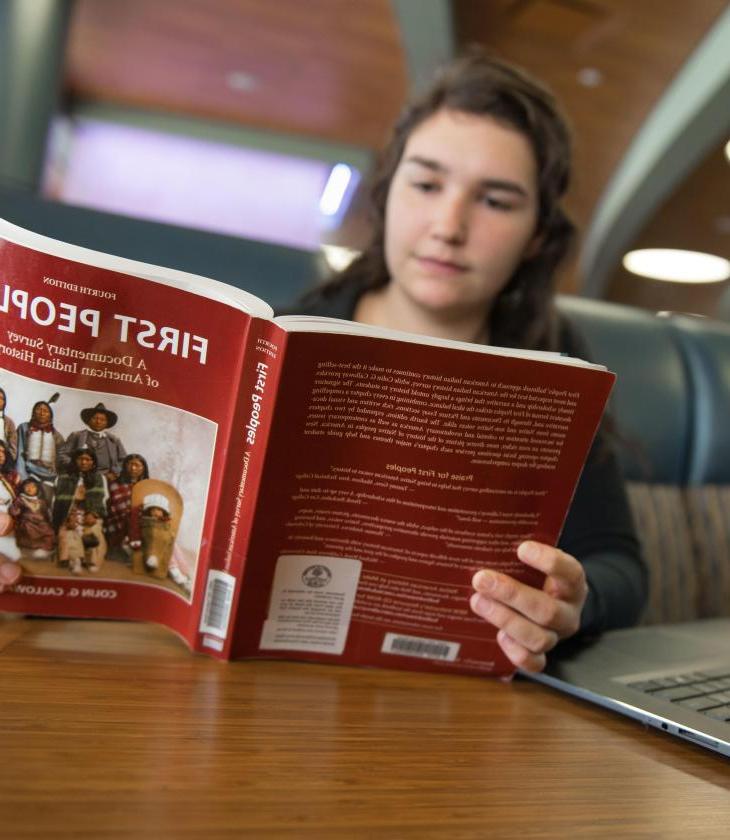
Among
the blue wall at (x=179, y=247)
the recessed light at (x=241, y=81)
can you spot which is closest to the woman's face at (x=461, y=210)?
the blue wall at (x=179, y=247)

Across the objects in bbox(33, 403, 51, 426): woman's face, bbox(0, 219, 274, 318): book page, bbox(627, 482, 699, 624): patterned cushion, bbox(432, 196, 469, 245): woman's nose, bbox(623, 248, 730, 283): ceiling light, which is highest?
bbox(623, 248, 730, 283): ceiling light

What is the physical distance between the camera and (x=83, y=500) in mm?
674

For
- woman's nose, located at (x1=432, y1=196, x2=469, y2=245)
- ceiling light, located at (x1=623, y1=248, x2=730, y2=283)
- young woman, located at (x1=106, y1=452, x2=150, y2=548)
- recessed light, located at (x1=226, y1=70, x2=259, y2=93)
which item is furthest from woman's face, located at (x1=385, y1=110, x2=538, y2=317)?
ceiling light, located at (x1=623, y1=248, x2=730, y2=283)

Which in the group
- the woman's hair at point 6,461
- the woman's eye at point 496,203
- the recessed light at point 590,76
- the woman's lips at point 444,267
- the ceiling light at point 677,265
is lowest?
the woman's hair at point 6,461

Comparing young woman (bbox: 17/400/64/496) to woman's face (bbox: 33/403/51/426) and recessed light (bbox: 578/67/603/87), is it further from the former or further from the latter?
recessed light (bbox: 578/67/603/87)

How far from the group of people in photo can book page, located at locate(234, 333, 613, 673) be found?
3.5 inches

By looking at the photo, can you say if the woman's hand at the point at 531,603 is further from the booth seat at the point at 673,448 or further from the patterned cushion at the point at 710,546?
the patterned cushion at the point at 710,546

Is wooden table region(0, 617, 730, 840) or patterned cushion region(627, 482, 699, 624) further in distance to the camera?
patterned cushion region(627, 482, 699, 624)

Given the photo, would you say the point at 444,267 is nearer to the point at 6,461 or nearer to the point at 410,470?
the point at 410,470

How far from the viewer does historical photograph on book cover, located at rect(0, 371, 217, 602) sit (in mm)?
659

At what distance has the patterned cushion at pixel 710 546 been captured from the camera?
1.81 metres

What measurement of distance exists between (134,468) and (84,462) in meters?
0.04

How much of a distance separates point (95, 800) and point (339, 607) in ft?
1.00

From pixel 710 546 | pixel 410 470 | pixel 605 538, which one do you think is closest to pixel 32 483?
pixel 410 470
